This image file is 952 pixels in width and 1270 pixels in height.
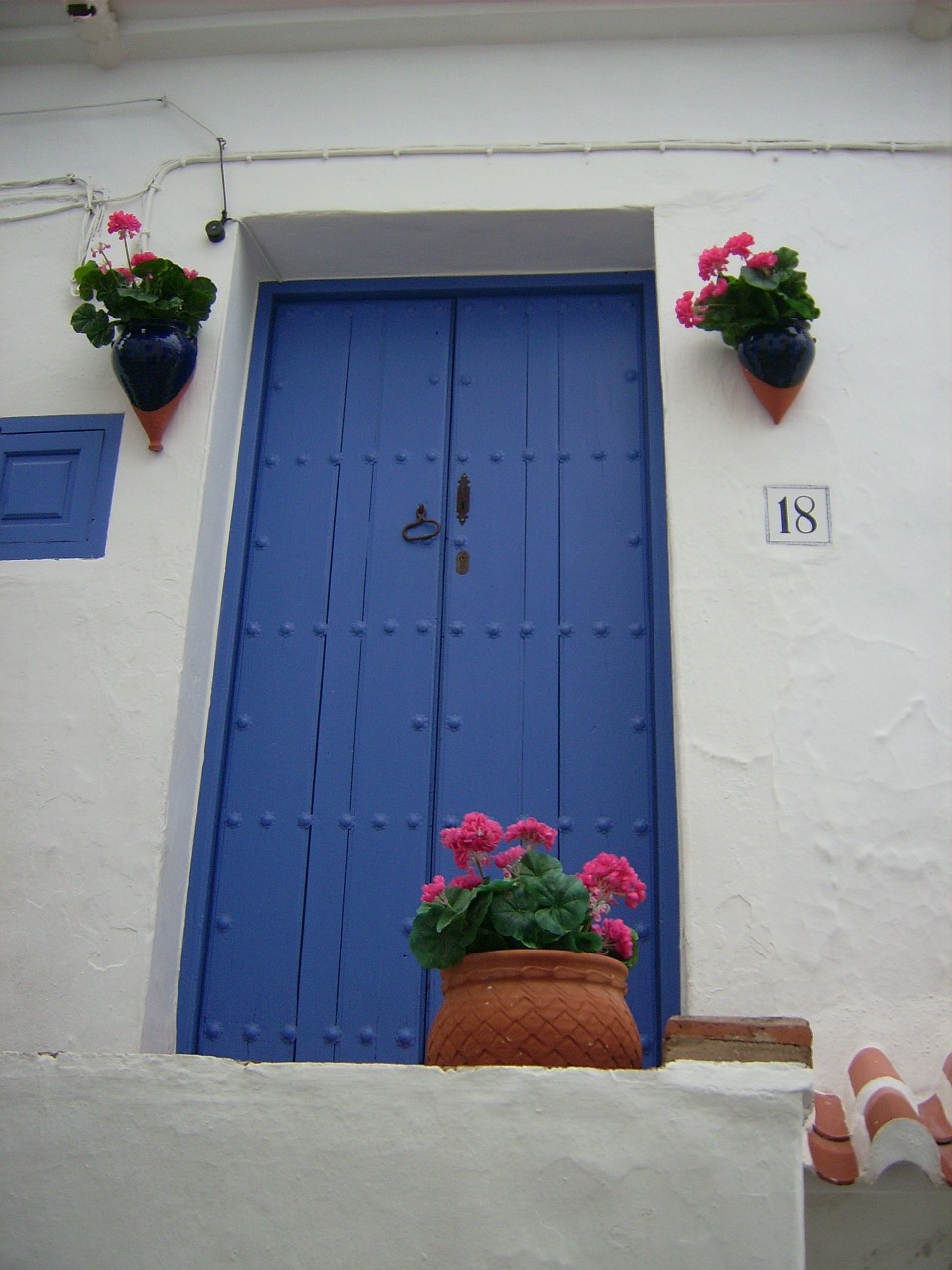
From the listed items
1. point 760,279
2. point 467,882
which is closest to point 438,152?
point 760,279

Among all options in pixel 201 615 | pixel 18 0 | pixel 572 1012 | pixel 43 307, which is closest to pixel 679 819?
pixel 572 1012

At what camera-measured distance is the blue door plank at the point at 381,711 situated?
373 cm

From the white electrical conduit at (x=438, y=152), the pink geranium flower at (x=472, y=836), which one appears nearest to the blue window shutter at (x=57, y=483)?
the white electrical conduit at (x=438, y=152)

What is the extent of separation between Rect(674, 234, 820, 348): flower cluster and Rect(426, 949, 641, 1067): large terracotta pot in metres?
1.94

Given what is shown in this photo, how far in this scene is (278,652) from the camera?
4.11 metres

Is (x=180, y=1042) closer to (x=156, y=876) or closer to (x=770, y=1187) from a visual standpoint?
(x=156, y=876)

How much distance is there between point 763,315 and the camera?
395 centimetres

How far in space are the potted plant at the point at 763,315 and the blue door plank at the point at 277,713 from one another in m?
1.18

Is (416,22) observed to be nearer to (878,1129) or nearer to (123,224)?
(123,224)

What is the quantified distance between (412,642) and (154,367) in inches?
42.0

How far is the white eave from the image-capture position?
448 centimetres

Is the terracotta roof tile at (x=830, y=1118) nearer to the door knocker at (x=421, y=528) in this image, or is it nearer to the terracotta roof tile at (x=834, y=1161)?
the terracotta roof tile at (x=834, y=1161)

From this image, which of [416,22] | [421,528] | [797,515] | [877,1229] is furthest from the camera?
[416,22]

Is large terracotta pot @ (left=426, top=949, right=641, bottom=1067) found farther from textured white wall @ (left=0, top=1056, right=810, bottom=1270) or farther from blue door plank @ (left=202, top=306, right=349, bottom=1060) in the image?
blue door plank @ (left=202, top=306, right=349, bottom=1060)
